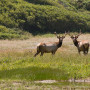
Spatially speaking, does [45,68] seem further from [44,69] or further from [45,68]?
[44,69]

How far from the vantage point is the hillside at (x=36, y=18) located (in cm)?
4241

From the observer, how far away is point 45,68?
49.5 ft

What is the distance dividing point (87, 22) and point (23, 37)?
47.0 ft

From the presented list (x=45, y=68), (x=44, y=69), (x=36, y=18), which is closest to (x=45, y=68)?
(x=45, y=68)

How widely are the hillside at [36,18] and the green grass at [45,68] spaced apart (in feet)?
73.6

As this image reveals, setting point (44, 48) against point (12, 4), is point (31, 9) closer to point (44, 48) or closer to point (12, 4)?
point (12, 4)

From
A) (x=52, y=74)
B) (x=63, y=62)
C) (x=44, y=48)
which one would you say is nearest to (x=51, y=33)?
(x=44, y=48)

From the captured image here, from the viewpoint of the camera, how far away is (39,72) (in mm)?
14047

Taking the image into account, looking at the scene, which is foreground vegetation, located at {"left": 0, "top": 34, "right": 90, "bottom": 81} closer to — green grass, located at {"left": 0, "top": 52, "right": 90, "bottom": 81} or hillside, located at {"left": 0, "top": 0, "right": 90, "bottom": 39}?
green grass, located at {"left": 0, "top": 52, "right": 90, "bottom": 81}

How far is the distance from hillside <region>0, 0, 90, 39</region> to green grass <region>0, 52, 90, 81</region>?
73.6 ft

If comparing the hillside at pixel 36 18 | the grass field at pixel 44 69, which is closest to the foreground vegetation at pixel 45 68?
the grass field at pixel 44 69

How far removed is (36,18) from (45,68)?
30526 mm

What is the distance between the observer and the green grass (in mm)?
13312

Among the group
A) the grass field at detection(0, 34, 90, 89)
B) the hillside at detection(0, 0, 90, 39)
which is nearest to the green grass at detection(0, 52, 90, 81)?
the grass field at detection(0, 34, 90, 89)
